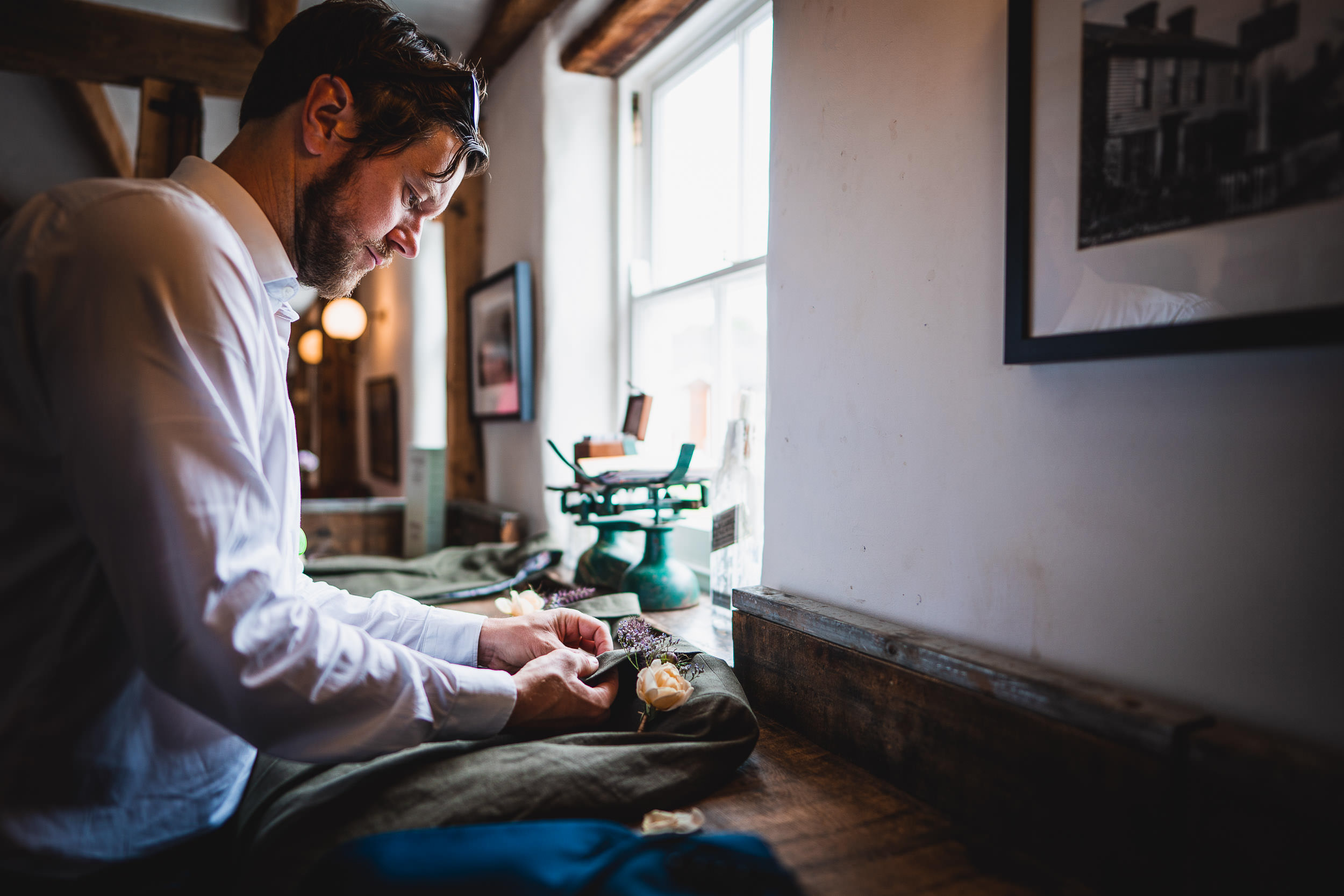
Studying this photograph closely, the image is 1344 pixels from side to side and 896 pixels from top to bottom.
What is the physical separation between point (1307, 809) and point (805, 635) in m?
0.61

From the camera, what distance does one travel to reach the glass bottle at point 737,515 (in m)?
1.63

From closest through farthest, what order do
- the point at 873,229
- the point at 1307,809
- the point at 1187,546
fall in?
the point at 1307,809, the point at 1187,546, the point at 873,229

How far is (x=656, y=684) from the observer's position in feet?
3.33

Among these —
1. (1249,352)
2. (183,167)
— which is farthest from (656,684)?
(183,167)

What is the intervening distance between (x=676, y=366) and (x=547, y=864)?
1.88 meters

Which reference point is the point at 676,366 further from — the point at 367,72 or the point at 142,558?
the point at 142,558

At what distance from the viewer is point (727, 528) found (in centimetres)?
165

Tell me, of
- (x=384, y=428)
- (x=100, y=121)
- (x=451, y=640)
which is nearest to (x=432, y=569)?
(x=451, y=640)

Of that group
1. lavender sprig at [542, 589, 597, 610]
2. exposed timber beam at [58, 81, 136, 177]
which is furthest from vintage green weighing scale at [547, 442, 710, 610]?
exposed timber beam at [58, 81, 136, 177]

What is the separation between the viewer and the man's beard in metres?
1.04

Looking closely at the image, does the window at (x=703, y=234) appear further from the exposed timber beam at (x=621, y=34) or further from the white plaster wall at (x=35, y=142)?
the white plaster wall at (x=35, y=142)

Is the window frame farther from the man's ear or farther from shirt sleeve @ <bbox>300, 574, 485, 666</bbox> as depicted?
the man's ear

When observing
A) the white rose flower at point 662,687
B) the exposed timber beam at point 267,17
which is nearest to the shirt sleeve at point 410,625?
the white rose flower at point 662,687

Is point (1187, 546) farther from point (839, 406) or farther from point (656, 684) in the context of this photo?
point (656, 684)
